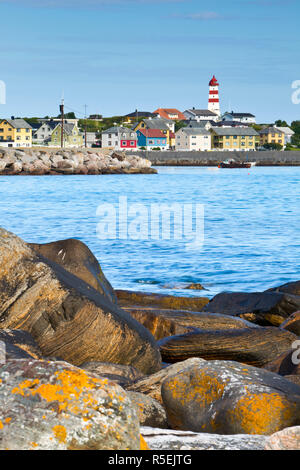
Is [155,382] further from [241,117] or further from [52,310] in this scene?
[241,117]

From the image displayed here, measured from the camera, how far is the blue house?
129 m

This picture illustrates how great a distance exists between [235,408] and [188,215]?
3478 centimetres

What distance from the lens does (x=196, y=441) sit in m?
3.55

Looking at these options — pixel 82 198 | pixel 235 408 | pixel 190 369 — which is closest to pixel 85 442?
pixel 235 408

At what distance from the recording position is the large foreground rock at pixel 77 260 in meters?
7.34

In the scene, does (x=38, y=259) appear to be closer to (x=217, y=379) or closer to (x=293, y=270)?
(x=217, y=379)

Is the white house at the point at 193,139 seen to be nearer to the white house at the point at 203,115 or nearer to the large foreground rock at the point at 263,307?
the white house at the point at 203,115

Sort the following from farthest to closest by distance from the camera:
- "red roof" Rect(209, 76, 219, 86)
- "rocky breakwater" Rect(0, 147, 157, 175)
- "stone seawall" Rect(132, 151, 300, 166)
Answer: "red roof" Rect(209, 76, 219, 86)
"stone seawall" Rect(132, 151, 300, 166)
"rocky breakwater" Rect(0, 147, 157, 175)

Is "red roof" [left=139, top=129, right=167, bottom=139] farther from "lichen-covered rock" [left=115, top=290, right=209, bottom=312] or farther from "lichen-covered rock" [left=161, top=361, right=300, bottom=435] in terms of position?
"lichen-covered rock" [left=161, top=361, right=300, bottom=435]

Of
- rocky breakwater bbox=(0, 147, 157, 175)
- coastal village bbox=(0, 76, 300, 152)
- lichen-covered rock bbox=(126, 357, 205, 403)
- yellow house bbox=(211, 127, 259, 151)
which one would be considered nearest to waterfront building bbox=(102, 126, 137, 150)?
coastal village bbox=(0, 76, 300, 152)

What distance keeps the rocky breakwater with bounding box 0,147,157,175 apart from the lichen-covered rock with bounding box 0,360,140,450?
72.6m

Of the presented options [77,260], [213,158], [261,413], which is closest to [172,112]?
[213,158]

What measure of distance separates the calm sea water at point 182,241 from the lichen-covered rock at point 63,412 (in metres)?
11.3

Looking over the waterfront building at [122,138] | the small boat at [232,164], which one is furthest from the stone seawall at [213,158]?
the waterfront building at [122,138]
